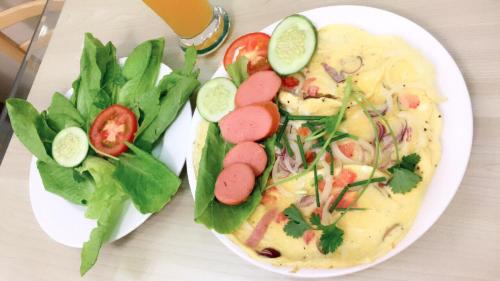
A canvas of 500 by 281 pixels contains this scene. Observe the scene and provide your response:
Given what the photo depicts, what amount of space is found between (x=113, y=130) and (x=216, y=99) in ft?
1.31

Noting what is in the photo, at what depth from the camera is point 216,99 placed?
131cm

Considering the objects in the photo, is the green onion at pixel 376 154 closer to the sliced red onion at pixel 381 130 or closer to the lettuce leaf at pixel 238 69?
the sliced red onion at pixel 381 130

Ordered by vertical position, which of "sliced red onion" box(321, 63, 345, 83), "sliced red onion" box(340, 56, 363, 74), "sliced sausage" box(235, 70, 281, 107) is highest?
"sliced red onion" box(340, 56, 363, 74)

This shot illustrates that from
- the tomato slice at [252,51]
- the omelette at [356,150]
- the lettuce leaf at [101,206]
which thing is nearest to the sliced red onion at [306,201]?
the omelette at [356,150]

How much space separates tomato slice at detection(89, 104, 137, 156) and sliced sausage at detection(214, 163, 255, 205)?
42 cm

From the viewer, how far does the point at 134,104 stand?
150 cm

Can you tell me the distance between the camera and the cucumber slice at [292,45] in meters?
1.28

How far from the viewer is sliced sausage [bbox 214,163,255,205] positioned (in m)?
1.14

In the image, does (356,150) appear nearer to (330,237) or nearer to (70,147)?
(330,237)

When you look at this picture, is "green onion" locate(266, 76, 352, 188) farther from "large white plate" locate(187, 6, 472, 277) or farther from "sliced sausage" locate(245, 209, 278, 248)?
"large white plate" locate(187, 6, 472, 277)

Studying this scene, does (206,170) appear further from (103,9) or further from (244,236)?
(103,9)

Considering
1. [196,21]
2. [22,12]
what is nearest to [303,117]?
[196,21]

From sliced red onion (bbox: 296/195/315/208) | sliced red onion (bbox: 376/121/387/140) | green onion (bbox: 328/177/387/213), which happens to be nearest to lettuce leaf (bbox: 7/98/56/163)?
sliced red onion (bbox: 296/195/315/208)

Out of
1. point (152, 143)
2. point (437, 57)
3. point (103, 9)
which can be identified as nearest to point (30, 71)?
point (103, 9)
